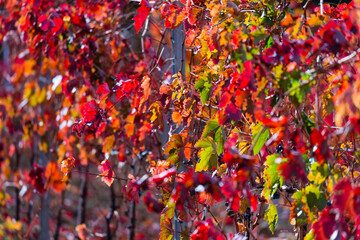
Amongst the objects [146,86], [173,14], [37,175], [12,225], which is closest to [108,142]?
[146,86]

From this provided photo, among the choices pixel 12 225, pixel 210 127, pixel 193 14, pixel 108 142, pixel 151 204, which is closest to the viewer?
pixel 151 204

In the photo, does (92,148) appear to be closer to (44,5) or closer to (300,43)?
(44,5)

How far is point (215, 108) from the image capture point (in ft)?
6.32

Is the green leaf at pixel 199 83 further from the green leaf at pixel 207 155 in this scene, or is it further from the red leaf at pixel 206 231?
the red leaf at pixel 206 231

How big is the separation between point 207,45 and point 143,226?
361cm

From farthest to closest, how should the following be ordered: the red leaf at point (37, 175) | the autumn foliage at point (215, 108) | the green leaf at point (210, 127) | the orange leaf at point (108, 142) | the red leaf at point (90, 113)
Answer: the red leaf at point (37, 175), the orange leaf at point (108, 142), the red leaf at point (90, 113), the green leaf at point (210, 127), the autumn foliage at point (215, 108)

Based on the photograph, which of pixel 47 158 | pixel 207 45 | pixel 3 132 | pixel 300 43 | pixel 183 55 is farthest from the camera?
pixel 3 132

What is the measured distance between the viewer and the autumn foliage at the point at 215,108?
1218mm

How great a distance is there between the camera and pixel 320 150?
1.11 metres

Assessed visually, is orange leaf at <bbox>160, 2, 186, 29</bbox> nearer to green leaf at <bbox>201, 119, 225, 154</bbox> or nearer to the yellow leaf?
green leaf at <bbox>201, 119, 225, 154</bbox>

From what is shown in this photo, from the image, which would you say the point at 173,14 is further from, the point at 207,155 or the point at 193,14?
the point at 207,155

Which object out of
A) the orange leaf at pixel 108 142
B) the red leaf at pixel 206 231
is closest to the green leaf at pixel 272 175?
the red leaf at pixel 206 231

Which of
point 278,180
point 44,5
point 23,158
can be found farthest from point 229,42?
point 23,158

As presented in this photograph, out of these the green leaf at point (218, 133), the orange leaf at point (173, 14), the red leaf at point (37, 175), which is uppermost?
the orange leaf at point (173, 14)
